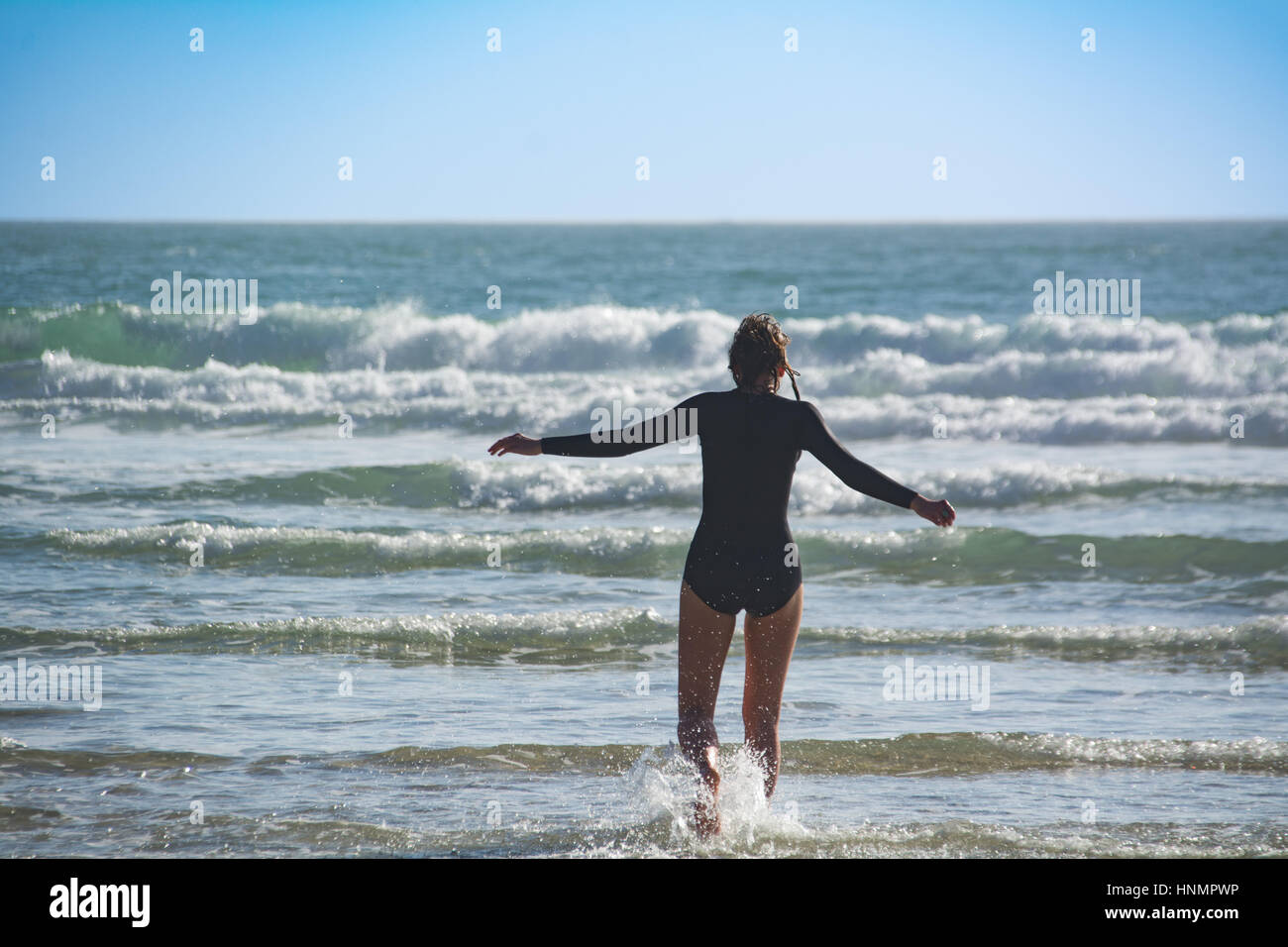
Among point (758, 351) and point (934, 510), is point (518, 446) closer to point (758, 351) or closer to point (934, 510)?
point (758, 351)

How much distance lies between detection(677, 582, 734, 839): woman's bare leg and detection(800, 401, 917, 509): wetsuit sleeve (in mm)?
690

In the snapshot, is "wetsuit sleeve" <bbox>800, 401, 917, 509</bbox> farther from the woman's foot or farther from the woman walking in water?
the woman's foot

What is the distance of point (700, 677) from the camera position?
15.4 ft

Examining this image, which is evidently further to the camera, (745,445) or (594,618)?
(594,618)

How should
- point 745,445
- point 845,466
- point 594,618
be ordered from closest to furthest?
point 845,466 → point 745,445 → point 594,618

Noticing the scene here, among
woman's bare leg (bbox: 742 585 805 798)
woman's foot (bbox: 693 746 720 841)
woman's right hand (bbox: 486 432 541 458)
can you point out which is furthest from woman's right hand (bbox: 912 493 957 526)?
woman's right hand (bbox: 486 432 541 458)

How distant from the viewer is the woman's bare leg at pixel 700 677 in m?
4.68

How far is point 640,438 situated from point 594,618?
4044 millimetres

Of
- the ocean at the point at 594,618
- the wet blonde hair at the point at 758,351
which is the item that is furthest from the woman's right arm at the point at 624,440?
the ocean at the point at 594,618

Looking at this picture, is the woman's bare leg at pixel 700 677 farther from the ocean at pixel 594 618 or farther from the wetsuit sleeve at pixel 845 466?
the wetsuit sleeve at pixel 845 466

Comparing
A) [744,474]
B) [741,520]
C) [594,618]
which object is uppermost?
[744,474]

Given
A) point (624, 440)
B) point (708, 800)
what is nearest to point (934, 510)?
point (624, 440)

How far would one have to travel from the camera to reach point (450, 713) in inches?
266
